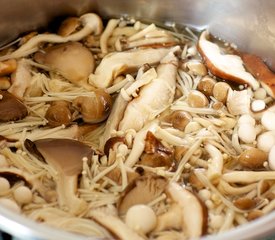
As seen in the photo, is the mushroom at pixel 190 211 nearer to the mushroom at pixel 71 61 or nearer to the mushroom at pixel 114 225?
the mushroom at pixel 114 225

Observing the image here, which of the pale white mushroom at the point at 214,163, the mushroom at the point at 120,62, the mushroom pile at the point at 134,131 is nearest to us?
the mushroom pile at the point at 134,131

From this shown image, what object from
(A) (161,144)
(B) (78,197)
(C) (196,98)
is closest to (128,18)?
(C) (196,98)

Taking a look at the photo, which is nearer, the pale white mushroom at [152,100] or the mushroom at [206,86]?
the pale white mushroom at [152,100]

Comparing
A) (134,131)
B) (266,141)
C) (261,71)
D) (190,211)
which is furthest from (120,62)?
(190,211)

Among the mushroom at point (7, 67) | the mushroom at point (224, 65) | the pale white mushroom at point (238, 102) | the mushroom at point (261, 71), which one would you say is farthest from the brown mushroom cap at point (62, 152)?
the mushroom at point (261, 71)

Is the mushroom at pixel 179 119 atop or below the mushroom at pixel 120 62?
below

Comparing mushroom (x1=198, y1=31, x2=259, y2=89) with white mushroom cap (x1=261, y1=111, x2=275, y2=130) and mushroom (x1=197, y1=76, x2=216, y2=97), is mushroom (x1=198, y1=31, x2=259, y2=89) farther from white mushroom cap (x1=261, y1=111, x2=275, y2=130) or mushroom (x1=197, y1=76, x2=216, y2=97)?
white mushroom cap (x1=261, y1=111, x2=275, y2=130)

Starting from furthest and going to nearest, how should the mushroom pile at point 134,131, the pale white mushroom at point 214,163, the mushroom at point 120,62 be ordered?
the mushroom at point 120,62 < the pale white mushroom at point 214,163 < the mushroom pile at point 134,131

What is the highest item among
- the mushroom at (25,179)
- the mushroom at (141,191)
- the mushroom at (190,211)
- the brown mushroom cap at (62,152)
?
the mushroom at (190,211)
